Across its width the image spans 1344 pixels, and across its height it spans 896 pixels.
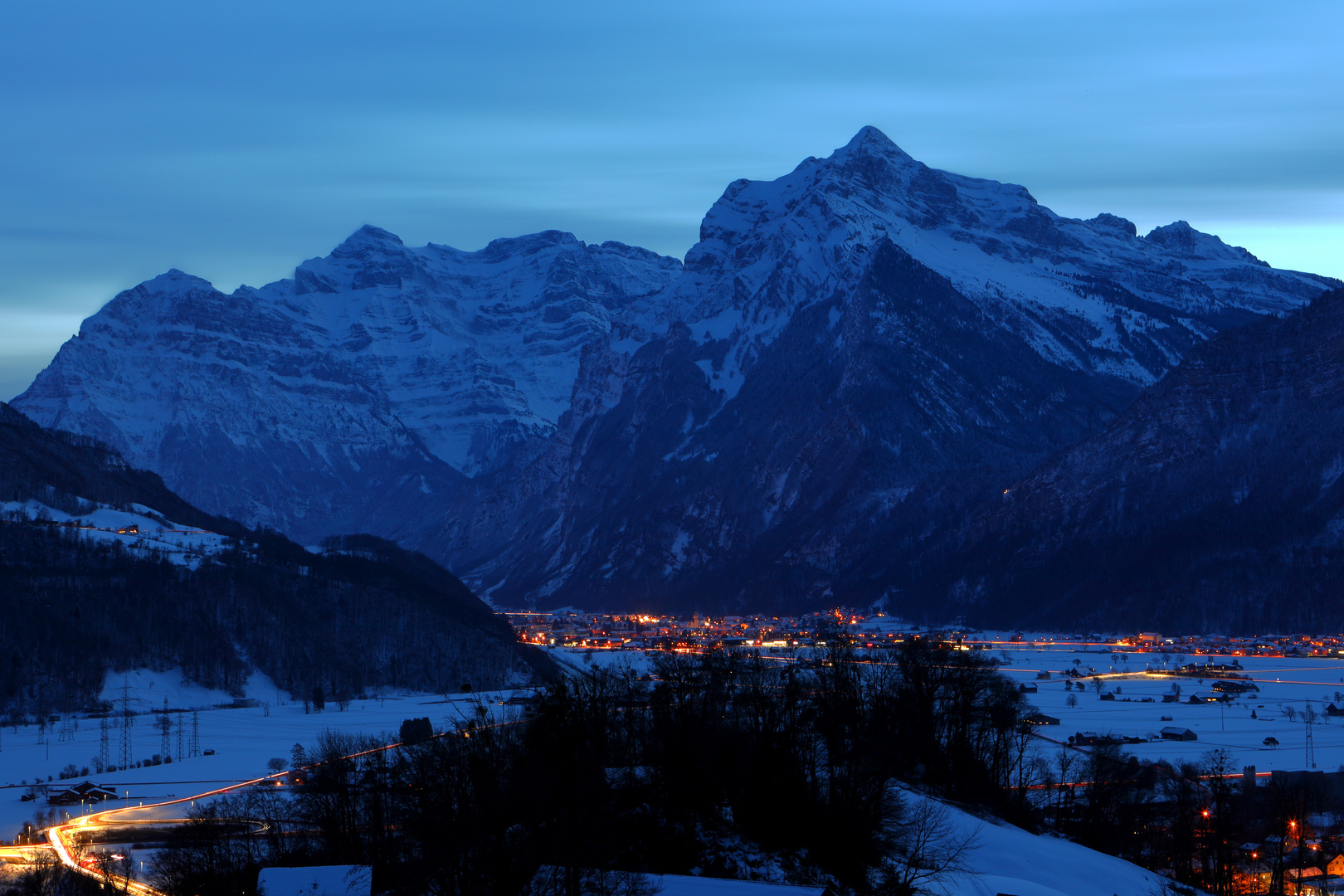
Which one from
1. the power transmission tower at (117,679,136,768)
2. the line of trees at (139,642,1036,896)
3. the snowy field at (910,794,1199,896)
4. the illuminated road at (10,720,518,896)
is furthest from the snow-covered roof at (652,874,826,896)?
the power transmission tower at (117,679,136,768)

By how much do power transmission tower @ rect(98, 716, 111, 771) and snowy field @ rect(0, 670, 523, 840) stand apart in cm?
57

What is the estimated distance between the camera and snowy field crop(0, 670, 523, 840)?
143750 mm

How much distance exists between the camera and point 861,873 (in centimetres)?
8856

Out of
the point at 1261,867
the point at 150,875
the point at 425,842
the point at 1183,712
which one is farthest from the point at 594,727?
the point at 1183,712

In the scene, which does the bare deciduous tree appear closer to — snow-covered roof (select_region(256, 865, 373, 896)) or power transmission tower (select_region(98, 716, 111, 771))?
snow-covered roof (select_region(256, 865, 373, 896))

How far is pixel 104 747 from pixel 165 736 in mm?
6028

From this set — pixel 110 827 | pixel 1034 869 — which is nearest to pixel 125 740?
pixel 110 827

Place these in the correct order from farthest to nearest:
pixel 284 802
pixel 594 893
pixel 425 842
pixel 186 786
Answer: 1. pixel 186 786
2. pixel 284 802
3. pixel 425 842
4. pixel 594 893

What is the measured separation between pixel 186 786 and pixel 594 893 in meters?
74.0

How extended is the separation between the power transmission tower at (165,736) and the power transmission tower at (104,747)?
467 cm

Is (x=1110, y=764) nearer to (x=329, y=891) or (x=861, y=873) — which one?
(x=861, y=873)

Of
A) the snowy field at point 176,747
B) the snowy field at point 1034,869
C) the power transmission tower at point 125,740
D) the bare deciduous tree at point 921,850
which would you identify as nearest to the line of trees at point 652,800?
the bare deciduous tree at point 921,850

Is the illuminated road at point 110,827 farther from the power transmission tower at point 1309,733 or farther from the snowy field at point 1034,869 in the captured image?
the power transmission tower at point 1309,733

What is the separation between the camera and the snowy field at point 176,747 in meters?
144
